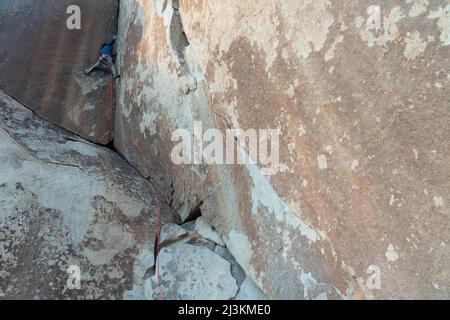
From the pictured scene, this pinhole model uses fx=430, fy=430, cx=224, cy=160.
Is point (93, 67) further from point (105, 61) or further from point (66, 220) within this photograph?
point (66, 220)

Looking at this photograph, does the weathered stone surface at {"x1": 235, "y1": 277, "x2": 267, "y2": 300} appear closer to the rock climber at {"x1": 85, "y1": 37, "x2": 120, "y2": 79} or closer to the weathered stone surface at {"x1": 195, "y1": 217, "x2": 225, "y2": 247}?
the weathered stone surface at {"x1": 195, "y1": 217, "x2": 225, "y2": 247}

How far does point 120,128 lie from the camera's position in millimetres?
3990

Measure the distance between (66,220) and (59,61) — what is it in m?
2.11

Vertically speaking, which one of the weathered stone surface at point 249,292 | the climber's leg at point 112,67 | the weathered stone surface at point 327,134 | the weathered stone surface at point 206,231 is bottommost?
the weathered stone surface at point 249,292

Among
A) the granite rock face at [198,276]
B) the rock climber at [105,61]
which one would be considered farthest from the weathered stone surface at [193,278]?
the rock climber at [105,61]

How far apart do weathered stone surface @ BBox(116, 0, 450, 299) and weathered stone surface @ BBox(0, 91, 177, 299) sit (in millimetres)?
436

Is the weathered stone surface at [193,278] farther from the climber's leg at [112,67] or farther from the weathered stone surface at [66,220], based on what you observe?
the climber's leg at [112,67]

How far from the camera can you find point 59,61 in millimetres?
4352

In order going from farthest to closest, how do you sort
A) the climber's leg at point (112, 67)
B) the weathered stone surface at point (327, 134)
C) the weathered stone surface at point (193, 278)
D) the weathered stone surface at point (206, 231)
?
the climber's leg at point (112, 67) < the weathered stone surface at point (206, 231) < the weathered stone surface at point (193, 278) < the weathered stone surface at point (327, 134)

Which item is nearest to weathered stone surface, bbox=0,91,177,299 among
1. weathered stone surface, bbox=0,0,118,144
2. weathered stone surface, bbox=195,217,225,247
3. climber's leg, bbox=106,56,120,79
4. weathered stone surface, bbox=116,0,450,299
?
weathered stone surface, bbox=195,217,225,247

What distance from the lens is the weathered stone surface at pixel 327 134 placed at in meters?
1.83

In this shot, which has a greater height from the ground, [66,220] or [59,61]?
[59,61]

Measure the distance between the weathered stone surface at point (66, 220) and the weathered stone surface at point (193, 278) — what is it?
0.40ft

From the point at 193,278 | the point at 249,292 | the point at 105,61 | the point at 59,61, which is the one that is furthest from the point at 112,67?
the point at 249,292
